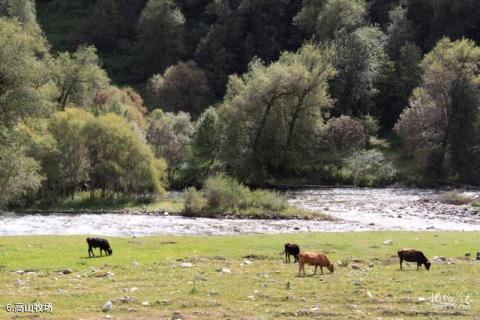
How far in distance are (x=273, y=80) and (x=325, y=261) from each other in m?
66.2

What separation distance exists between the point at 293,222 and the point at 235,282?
32693 millimetres

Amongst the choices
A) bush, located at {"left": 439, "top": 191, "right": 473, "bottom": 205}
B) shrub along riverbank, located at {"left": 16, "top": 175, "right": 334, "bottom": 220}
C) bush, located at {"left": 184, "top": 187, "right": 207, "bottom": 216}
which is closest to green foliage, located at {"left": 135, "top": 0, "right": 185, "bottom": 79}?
shrub along riverbank, located at {"left": 16, "top": 175, "right": 334, "bottom": 220}

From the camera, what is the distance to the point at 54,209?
6431cm

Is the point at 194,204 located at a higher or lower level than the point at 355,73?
lower

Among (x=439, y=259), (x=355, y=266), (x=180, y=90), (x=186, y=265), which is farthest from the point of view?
(x=180, y=90)

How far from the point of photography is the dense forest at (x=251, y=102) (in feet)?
220

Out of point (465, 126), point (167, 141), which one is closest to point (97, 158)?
point (167, 141)

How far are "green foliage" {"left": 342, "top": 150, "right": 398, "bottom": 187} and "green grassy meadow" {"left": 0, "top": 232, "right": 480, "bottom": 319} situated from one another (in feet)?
166

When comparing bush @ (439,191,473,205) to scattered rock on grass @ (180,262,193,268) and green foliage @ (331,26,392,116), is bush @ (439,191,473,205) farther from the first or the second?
scattered rock on grass @ (180,262,193,268)

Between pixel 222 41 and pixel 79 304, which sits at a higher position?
pixel 222 41

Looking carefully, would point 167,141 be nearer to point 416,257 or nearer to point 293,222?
point 293,222

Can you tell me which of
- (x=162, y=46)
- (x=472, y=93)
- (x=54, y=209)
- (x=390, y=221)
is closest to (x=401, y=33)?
(x=472, y=93)

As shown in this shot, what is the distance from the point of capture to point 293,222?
5503 centimetres

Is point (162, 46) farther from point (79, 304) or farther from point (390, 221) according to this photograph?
point (79, 304)
